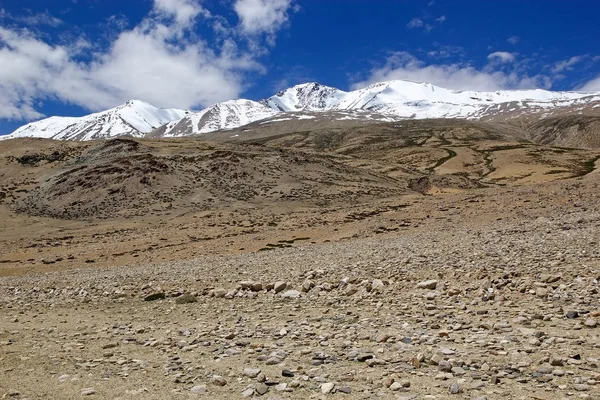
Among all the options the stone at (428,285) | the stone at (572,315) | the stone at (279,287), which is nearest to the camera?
the stone at (572,315)

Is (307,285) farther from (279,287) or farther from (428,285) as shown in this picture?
(428,285)

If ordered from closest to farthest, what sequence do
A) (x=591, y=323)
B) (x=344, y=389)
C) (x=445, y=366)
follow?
(x=344, y=389) < (x=445, y=366) < (x=591, y=323)

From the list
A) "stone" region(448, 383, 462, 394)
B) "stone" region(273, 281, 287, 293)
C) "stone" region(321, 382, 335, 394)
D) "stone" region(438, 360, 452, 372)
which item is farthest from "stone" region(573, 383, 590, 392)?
"stone" region(273, 281, 287, 293)

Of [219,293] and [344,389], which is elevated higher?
[344,389]

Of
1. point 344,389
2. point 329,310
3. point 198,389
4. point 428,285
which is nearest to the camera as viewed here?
point 344,389

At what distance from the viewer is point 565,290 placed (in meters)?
12.4

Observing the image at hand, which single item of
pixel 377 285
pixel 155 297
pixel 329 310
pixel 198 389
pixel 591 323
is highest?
pixel 591 323

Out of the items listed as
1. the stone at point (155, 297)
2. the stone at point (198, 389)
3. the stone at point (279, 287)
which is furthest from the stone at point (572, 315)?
the stone at point (155, 297)

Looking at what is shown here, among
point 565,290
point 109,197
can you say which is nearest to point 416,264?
point 565,290

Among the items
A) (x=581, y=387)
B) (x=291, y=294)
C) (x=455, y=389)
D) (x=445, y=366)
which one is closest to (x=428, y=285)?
(x=291, y=294)

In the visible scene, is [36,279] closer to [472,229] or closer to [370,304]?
[370,304]

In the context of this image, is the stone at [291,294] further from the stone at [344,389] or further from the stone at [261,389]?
the stone at [344,389]

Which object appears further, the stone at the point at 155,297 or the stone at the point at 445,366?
the stone at the point at 155,297

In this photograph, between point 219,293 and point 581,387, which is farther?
point 219,293
